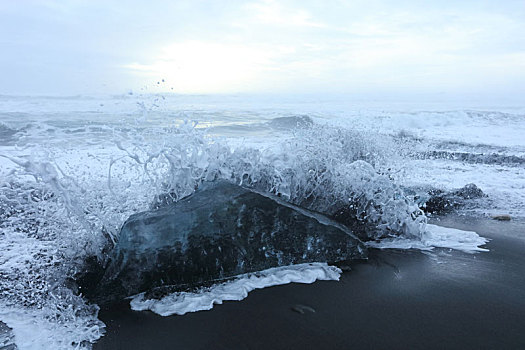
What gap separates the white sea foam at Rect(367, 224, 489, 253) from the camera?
4.11 m

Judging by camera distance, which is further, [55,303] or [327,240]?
[327,240]

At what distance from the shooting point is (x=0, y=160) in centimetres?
831

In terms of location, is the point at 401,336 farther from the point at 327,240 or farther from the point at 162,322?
the point at 162,322

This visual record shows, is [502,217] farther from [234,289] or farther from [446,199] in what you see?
[234,289]

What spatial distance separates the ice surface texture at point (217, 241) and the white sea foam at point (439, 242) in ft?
1.76

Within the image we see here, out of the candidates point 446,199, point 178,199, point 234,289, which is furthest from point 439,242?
point 178,199

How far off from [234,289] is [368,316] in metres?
1.17

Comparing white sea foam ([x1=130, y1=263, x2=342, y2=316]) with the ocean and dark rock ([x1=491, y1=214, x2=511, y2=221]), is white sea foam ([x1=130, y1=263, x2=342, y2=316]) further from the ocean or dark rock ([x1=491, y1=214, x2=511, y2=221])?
dark rock ([x1=491, y1=214, x2=511, y2=221])

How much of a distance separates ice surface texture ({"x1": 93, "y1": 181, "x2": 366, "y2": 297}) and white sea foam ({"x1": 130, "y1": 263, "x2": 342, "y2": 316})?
10cm

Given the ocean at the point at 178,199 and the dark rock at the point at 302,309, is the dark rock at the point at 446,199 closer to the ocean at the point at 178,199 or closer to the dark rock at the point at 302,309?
the ocean at the point at 178,199

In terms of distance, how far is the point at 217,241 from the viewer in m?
3.53

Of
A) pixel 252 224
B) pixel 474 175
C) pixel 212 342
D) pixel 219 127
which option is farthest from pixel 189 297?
pixel 219 127

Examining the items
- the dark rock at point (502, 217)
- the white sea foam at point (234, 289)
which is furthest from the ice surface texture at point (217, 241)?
the dark rock at point (502, 217)

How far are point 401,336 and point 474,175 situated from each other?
6.94 metres
